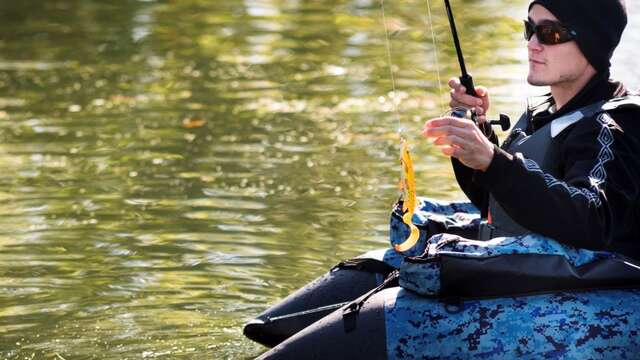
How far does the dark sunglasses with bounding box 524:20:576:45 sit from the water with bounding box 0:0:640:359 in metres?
1.64

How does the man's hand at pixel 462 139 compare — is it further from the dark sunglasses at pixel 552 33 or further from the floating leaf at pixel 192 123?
the floating leaf at pixel 192 123

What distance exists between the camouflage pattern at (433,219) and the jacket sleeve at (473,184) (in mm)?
57

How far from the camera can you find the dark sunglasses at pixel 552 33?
14.9 feet

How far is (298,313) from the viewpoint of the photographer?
16.8 ft

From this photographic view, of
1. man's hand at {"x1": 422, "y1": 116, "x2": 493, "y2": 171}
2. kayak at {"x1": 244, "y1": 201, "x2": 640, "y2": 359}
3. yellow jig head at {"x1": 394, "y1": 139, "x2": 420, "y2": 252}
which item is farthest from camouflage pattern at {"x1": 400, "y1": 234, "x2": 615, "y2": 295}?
yellow jig head at {"x1": 394, "y1": 139, "x2": 420, "y2": 252}

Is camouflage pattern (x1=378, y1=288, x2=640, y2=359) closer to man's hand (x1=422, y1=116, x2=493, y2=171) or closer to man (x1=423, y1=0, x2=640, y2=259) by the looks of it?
man (x1=423, y1=0, x2=640, y2=259)

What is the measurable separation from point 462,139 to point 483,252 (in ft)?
1.11

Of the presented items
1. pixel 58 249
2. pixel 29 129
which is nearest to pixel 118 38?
pixel 29 129

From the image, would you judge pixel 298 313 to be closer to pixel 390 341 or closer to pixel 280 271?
pixel 390 341

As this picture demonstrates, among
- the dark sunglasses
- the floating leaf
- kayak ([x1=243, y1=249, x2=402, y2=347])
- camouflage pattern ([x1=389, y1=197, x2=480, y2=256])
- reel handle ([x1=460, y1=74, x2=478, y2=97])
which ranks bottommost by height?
the floating leaf

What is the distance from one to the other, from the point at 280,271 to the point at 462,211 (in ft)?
5.15

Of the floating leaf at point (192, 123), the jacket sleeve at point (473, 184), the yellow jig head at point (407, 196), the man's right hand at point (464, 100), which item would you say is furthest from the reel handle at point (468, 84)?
the floating leaf at point (192, 123)

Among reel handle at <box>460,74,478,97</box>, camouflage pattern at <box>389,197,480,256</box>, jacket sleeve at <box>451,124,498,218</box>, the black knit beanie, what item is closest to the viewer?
the black knit beanie

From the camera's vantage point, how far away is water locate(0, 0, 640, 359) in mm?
Answer: 6230
